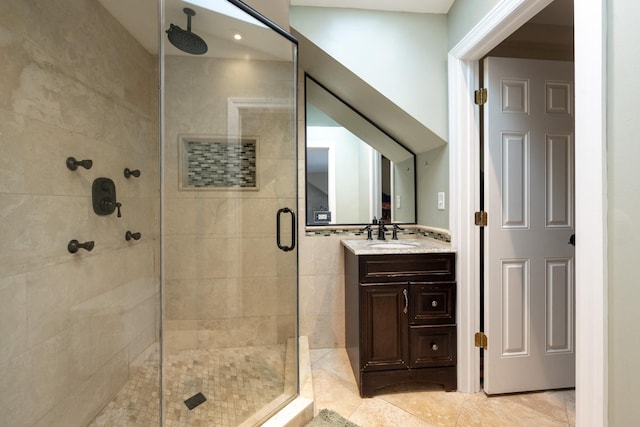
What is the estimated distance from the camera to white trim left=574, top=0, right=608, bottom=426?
0.90 meters

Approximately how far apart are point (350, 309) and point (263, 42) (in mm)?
1863

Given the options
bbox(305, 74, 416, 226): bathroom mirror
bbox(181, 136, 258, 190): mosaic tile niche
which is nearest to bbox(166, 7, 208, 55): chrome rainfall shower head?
bbox(181, 136, 258, 190): mosaic tile niche

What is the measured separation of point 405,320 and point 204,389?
1216mm

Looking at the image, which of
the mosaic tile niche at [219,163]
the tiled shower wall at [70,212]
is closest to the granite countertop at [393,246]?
the mosaic tile niche at [219,163]

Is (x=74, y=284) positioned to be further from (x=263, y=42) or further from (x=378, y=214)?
(x=378, y=214)

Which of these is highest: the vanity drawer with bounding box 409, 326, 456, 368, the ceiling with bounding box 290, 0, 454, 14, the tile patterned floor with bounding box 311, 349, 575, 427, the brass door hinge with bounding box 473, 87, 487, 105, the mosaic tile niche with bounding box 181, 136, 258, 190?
the ceiling with bounding box 290, 0, 454, 14

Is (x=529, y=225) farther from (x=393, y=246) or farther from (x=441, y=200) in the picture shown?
(x=393, y=246)

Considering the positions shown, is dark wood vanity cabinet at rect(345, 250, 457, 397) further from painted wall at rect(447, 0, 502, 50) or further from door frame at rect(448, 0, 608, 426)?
painted wall at rect(447, 0, 502, 50)

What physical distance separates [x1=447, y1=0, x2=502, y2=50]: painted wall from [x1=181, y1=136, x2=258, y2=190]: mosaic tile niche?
4.86 ft

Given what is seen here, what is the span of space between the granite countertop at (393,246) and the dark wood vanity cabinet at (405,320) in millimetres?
27

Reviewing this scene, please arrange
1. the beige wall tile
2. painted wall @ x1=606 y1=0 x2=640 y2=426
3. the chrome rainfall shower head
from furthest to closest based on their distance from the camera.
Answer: the chrome rainfall shower head < the beige wall tile < painted wall @ x1=606 y1=0 x2=640 y2=426

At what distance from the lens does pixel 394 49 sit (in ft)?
6.31

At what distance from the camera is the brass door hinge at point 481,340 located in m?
1.71

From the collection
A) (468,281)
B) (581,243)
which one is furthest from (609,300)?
(468,281)
